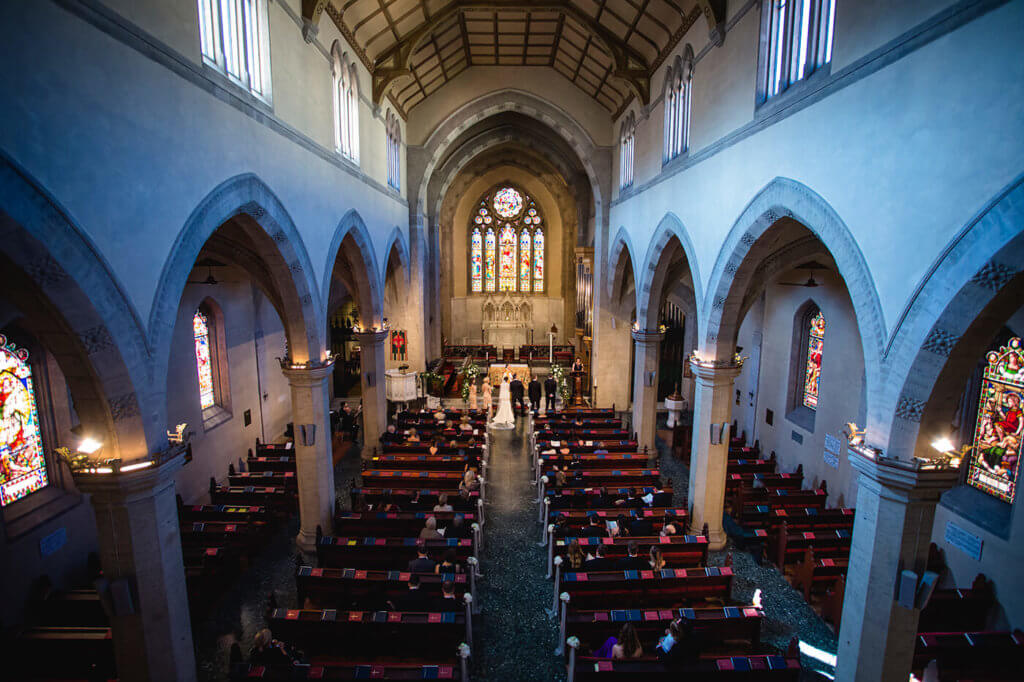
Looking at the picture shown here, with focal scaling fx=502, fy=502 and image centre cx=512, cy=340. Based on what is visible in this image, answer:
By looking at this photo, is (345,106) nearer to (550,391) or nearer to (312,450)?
(312,450)

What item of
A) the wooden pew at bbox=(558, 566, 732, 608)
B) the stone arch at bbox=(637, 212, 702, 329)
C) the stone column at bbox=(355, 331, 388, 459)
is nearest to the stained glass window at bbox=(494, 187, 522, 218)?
the stone arch at bbox=(637, 212, 702, 329)

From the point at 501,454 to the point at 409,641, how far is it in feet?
30.0

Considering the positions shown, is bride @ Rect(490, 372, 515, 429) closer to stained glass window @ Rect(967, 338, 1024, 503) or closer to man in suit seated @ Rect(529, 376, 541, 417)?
man in suit seated @ Rect(529, 376, 541, 417)

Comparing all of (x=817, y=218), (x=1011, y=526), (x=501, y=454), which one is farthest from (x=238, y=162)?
(x=1011, y=526)

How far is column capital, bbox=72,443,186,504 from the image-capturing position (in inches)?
220

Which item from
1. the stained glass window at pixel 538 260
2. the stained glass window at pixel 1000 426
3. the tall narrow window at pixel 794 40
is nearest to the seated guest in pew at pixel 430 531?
the tall narrow window at pixel 794 40

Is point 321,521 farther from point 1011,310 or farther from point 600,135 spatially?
point 600,135

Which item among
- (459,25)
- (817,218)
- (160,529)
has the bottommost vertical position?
(160,529)

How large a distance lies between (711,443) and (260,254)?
33.4 ft

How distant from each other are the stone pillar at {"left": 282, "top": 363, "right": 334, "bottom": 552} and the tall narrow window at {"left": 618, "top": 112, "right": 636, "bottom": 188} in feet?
41.3

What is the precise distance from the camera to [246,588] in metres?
9.74

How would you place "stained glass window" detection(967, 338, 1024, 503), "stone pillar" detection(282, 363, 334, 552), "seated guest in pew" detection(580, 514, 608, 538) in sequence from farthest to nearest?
"stone pillar" detection(282, 363, 334, 552)
"seated guest in pew" detection(580, 514, 608, 538)
"stained glass window" detection(967, 338, 1024, 503)

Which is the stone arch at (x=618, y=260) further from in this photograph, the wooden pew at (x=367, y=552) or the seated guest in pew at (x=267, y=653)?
the seated guest in pew at (x=267, y=653)

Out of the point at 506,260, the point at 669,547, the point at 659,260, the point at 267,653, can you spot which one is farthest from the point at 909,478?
the point at 506,260
